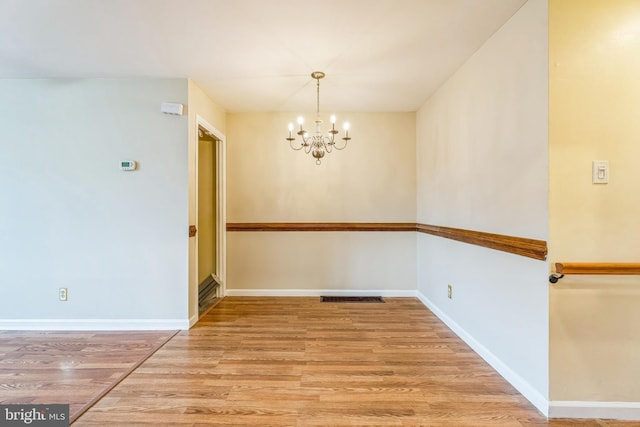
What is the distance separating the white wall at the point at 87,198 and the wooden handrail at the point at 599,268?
9.68 feet

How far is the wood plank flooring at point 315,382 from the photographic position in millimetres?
1732

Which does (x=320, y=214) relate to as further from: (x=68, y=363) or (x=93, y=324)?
(x=68, y=363)

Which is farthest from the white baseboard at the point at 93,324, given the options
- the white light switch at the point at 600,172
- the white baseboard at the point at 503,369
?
the white light switch at the point at 600,172

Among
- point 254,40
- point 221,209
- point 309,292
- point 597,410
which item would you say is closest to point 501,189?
point 597,410

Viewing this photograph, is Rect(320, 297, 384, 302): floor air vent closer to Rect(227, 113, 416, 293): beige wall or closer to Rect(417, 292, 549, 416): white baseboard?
Rect(227, 113, 416, 293): beige wall

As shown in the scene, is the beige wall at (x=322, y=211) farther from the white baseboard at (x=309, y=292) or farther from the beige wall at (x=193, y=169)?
the beige wall at (x=193, y=169)

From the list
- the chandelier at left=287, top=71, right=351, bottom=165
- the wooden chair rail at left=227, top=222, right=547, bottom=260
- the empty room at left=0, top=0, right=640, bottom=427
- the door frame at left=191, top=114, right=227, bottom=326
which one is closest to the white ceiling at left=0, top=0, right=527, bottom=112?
the empty room at left=0, top=0, right=640, bottom=427

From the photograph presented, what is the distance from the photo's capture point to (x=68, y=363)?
235 cm

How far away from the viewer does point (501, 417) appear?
1736 mm

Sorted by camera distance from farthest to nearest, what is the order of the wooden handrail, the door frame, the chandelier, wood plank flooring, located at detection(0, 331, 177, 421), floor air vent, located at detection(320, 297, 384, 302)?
the door frame, floor air vent, located at detection(320, 297, 384, 302), the chandelier, wood plank flooring, located at detection(0, 331, 177, 421), the wooden handrail

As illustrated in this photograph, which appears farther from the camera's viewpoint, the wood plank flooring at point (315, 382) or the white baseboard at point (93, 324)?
the white baseboard at point (93, 324)

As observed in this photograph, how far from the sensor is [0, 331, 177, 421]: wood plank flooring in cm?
194

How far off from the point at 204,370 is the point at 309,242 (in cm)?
214

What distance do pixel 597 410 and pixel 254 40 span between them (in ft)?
10.4
